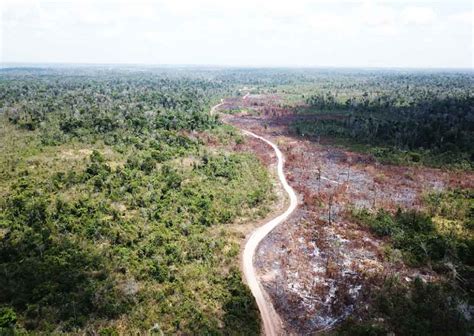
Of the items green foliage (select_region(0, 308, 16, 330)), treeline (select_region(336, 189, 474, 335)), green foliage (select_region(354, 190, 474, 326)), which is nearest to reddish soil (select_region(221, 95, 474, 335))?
treeline (select_region(336, 189, 474, 335))

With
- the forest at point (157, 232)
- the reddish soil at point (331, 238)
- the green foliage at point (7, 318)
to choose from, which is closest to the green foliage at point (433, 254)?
the forest at point (157, 232)

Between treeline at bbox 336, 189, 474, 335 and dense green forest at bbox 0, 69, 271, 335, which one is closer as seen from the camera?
treeline at bbox 336, 189, 474, 335

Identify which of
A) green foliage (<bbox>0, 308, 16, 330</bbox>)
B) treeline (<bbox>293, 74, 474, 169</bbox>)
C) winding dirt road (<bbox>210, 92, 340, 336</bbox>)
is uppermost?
treeline (<bbox>293, 74, 474, 169</bbox>)

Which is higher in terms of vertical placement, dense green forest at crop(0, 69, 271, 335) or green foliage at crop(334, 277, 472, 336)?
dense green forest at crop(0, 69, 271, 335)

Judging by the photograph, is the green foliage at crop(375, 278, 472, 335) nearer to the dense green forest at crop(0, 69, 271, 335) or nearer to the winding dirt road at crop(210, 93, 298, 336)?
the winding dirt road at crop(210, 93, 298, 336)

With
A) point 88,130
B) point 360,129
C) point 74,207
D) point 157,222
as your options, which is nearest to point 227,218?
point 157,222

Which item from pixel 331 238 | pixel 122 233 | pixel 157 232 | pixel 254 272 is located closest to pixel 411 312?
pixel 254 272

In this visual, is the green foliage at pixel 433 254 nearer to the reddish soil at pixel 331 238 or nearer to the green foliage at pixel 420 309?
the green foliage at pixel 420 309

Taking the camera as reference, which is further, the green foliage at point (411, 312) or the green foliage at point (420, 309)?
the green foliage at point (420, 309)
